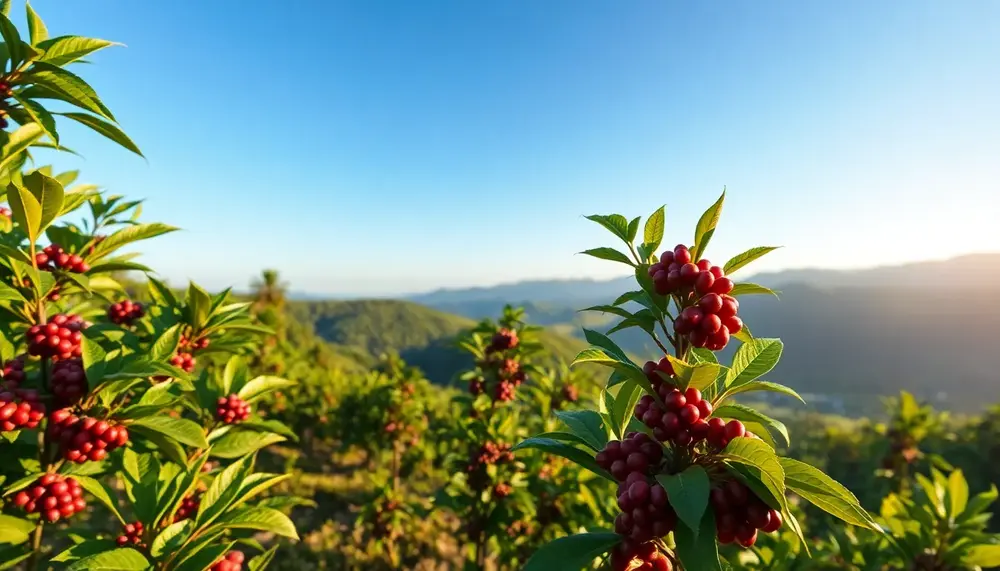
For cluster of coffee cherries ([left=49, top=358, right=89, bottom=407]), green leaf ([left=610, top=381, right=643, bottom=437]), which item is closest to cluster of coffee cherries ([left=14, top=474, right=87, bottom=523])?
cluster of coffee cherries ([left=49, top=358, right=89, bottom=407])

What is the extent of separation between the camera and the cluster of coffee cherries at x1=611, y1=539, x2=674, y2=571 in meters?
2.05

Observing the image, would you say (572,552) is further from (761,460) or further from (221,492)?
(221,492)

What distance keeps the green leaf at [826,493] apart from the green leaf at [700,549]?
1.24 feet

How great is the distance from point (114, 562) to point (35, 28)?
318 centimetres

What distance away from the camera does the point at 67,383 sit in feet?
9.25

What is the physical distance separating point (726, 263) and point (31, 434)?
4.94 metres

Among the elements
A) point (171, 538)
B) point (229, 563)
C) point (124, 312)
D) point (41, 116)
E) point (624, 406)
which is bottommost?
point (229, 563)

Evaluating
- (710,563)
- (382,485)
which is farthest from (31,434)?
(382,485)

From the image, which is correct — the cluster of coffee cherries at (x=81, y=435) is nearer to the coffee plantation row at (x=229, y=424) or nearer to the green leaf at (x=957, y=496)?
the coffee plantation row at (x=229, y=424)

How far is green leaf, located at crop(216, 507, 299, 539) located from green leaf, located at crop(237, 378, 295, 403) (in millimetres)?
1091

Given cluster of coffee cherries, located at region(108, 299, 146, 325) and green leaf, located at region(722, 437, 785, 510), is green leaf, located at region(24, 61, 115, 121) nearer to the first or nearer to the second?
cluster of coffee cherries, located at region(108, 299, 146, 325)

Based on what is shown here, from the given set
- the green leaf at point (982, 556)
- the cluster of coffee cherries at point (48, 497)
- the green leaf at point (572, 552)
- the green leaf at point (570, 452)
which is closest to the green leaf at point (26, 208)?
the cluster of coffee cherries at point (48, 497)

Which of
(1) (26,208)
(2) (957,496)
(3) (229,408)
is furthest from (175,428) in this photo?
(2) (957,496)

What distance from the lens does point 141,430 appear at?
2881 mm
